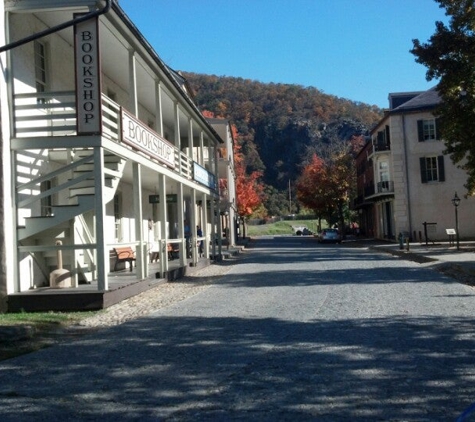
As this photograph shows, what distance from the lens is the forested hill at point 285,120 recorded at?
123 metres

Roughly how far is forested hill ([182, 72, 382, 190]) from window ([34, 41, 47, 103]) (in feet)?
343

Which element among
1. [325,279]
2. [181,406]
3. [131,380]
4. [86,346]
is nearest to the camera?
[181,406]

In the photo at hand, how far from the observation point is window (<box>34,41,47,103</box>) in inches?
570

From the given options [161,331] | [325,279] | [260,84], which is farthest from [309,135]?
[161,331]

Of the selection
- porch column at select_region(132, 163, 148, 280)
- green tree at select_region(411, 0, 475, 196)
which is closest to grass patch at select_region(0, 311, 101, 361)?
porch column at select_region(132, 163, 148, 280)

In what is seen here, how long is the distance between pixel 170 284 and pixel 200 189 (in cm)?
834

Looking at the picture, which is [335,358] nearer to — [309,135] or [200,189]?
[200,189]

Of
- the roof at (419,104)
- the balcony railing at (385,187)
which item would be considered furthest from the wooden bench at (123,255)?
the balcony railing at (385,187)

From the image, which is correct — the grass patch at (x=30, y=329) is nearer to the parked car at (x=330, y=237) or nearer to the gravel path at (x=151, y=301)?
the gravel path at (x=151, y=301)

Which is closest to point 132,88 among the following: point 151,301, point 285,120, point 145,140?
point 145,140

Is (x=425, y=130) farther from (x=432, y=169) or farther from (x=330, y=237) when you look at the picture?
(x=330, y=237)

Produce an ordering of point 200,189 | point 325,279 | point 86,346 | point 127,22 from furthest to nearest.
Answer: point 200,189, point 325,279, point 127,22, point 86,346

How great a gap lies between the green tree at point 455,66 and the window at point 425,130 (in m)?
18.7

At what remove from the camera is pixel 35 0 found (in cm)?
1283
